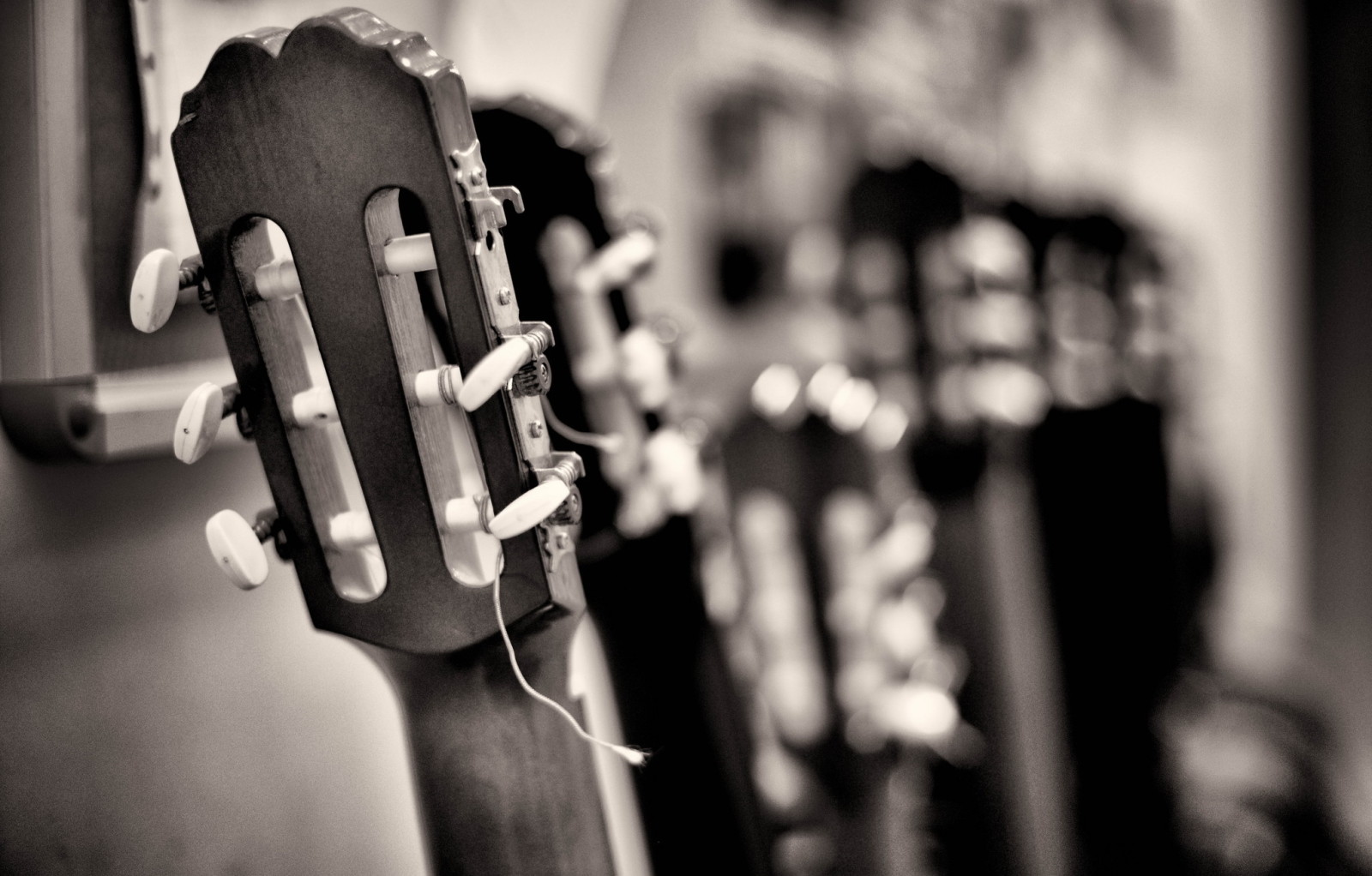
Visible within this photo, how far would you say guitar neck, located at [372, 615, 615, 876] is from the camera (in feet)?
1.33

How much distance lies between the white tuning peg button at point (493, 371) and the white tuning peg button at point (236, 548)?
0.11 m

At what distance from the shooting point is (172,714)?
0.48 meters

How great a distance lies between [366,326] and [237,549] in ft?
0.33

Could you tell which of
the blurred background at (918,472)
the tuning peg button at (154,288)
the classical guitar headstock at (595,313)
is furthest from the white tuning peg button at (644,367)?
the tuning peg button at (154,288)

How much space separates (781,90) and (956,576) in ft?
2.17

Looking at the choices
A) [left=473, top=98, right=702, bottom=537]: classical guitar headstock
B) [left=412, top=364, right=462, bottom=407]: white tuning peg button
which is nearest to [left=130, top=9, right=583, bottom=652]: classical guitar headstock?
[left=412, top=364, right=462, bottom=407]: white tuning peg button

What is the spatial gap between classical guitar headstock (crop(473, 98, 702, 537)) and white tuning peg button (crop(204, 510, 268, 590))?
0.16 meters

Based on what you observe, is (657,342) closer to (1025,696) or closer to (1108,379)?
(1025,696)

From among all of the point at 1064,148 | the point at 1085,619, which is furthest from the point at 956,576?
the point at 1064,148

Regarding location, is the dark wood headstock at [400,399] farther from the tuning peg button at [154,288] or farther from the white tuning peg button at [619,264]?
the white tuning peg button at [619,264]

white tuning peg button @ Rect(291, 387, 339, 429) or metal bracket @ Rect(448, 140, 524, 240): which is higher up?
metal bracket @ Rect(448, 140, 524, 240)

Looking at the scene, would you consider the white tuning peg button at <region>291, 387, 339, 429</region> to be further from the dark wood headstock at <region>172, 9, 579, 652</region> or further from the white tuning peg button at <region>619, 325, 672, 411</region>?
the white tuning peg button at <region>619, 325, 672, 411</region>

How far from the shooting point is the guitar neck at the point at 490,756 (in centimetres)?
41

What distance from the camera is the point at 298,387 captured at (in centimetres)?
39
